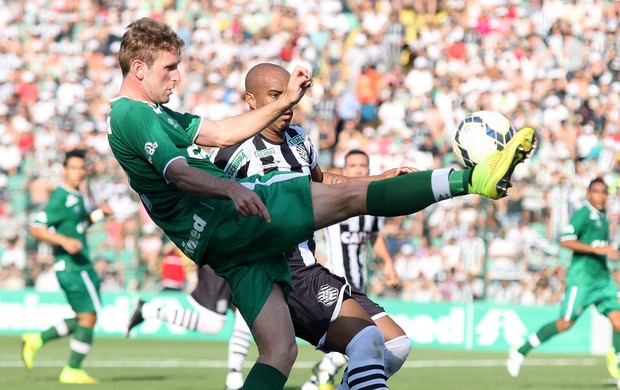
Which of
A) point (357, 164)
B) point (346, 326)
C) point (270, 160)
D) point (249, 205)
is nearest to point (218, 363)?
point (357, 164)

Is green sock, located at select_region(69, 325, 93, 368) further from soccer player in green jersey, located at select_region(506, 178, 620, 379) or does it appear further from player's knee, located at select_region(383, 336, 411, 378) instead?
player's knee, located at select_region(383, 336, 411, 378)

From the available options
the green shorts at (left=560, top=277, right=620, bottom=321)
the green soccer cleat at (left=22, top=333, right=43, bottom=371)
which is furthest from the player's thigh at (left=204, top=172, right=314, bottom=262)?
the green shorts at (left=560, top=277, right=620, bottom=321)

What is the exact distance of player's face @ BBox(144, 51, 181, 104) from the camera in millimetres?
6672

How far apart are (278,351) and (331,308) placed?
1.18 m

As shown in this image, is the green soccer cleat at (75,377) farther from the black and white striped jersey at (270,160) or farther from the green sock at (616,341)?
the green sock at (616,341)

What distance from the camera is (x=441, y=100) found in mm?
23578

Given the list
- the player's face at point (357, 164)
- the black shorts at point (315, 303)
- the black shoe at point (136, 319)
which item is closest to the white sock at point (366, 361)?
the black shorts at point (315, 303)

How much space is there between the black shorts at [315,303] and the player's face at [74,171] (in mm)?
6110

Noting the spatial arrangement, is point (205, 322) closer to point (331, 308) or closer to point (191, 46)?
point (331, 308)

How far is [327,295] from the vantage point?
7.68 metres

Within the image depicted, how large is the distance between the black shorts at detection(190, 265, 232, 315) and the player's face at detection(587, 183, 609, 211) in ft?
16.5

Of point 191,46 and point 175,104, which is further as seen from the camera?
point 191,46

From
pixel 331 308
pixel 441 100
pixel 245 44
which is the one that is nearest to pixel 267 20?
pixel 245 44

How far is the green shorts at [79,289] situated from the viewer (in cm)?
1321
